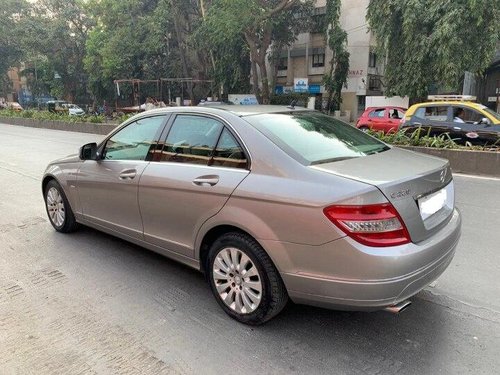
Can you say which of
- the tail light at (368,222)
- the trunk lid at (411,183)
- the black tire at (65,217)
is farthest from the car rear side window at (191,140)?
the black tire at (65,217)

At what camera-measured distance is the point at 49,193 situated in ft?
17.4

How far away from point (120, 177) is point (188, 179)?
98cm

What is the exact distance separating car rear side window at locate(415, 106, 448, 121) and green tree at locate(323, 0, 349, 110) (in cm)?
1993

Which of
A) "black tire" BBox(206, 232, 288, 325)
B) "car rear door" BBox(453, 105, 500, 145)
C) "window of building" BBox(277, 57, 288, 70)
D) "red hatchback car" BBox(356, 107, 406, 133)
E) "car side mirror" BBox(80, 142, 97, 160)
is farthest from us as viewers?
"window of building" BBox(277, 57, 288, 70)

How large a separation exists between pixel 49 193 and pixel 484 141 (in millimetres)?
9524

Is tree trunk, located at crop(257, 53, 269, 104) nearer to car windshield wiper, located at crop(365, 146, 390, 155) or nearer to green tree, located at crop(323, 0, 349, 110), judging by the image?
green tree, located at crop(323, 0, 349, 110)

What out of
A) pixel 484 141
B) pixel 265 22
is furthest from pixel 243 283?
pixel 265 22

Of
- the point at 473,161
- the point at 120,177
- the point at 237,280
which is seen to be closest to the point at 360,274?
the point at 237,280

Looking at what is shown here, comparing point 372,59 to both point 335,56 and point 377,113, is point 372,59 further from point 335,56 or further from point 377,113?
point 377,113

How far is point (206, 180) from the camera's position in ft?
10.5

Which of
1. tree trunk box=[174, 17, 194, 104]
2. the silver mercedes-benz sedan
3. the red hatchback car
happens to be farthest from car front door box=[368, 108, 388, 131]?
tree trunk box=[174, 17, 194, 104]

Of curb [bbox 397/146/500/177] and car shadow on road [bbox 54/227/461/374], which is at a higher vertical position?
curb [bbox 397/146/500/177]

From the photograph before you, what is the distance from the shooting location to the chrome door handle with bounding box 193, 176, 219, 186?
3.16 m

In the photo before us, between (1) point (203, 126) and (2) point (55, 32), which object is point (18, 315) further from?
(2) point (55, 32)
